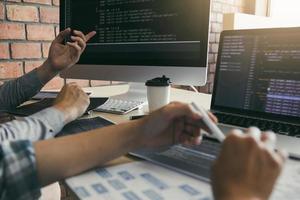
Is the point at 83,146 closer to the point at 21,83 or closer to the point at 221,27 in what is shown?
the point at 21,83

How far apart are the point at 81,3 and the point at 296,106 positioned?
81 cm

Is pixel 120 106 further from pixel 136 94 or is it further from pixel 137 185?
pixel 137 185

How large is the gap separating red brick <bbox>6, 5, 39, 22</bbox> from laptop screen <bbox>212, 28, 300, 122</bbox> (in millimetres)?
1005

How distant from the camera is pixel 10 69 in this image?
4.73 feet

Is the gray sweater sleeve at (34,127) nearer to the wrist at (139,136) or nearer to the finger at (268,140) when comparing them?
the wrist at (139,136)

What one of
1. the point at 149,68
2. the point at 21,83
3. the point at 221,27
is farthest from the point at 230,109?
the point at 221,27

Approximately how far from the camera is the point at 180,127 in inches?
23.5

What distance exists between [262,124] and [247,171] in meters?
0.36

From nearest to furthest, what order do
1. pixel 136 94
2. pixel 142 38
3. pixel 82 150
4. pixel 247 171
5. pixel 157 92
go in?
pixel 247 171 → pixel 82 150 → pixel 157 92 → pixel 142 38 → pixel 136 94

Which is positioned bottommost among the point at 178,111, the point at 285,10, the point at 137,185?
the point at 137,185

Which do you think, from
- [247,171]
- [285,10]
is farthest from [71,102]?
[285,10]

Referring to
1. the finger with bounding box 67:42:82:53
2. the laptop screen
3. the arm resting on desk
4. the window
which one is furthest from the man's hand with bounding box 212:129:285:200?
the window

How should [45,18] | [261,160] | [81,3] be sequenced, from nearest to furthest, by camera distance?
[261,160] < [81,3] < [45,18]

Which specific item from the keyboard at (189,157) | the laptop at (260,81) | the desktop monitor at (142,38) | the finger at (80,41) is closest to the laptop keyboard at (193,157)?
the keyboard at (189,157)
